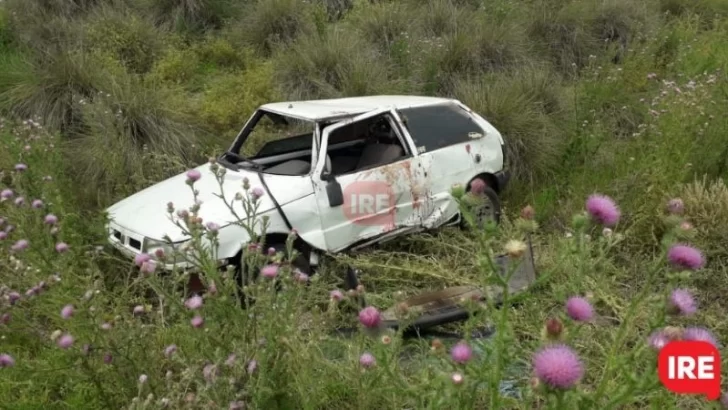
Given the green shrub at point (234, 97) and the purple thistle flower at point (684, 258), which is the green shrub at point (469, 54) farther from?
the purple thistle flower at point (684, 258)

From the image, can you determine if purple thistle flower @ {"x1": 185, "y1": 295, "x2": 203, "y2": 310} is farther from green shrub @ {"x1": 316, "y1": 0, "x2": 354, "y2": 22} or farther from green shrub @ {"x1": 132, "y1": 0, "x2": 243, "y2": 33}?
green shrub @ {"x1": 316, "y1": 0, "x2": 354, "y2": 22}

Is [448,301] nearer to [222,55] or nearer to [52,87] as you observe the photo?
[52,87]

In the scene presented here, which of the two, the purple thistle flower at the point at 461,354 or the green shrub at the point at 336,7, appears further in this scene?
the green shrub at the point at 336,7

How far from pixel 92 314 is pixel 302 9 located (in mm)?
8079

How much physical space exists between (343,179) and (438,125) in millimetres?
1267

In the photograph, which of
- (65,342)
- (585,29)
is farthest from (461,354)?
(585,29)

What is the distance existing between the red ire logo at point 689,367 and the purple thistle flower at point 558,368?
31 cm

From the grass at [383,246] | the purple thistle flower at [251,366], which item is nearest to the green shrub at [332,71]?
the grass at [383,246]

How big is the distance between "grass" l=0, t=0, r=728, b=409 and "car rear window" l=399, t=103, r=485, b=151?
0.85 metres

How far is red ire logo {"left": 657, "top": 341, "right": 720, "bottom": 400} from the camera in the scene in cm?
166

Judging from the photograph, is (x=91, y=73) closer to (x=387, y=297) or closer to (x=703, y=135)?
(x=387, y=297)

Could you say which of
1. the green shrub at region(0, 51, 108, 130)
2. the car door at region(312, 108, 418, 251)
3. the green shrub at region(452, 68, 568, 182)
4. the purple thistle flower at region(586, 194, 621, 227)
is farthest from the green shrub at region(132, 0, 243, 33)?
the purple thistle flower at region(586, 194, 621, 227)

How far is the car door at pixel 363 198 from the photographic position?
4555 millimetres

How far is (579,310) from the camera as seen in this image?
1752 mm
